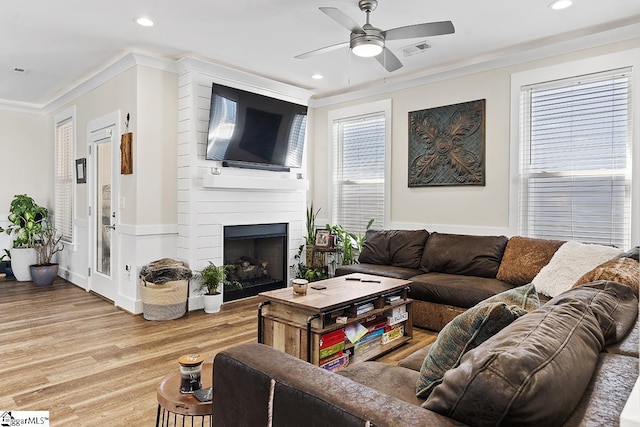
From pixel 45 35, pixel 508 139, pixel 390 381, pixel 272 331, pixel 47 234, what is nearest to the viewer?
pixel 390 381

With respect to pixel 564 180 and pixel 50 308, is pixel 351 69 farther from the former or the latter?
pixel 50 308

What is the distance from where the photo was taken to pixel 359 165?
5.42 meters

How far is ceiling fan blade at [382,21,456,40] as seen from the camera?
2.63 metres

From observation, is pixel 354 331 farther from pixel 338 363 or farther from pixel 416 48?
pixel 416 48

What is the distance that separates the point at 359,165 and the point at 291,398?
4.48 metres

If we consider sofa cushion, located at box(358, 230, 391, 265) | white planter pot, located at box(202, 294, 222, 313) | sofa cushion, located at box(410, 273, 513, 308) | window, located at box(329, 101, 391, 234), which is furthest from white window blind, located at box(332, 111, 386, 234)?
white planter pot, located at box(202, 294, 222, 313)

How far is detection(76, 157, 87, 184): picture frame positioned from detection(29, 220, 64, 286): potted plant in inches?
45.6

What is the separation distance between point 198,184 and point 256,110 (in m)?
1.09

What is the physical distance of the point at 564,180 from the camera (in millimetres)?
3754

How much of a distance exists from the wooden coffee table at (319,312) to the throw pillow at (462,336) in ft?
3.99

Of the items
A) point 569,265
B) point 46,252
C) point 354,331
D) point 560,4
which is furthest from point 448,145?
point 46,252

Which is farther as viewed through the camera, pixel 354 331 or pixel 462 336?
pixel 354 331

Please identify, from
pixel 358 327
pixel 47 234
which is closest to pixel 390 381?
pixel 358 327

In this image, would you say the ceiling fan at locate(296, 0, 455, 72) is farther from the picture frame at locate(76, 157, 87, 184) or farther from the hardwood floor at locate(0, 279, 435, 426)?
the picture frame at locate(76, 157, 87, 184)
